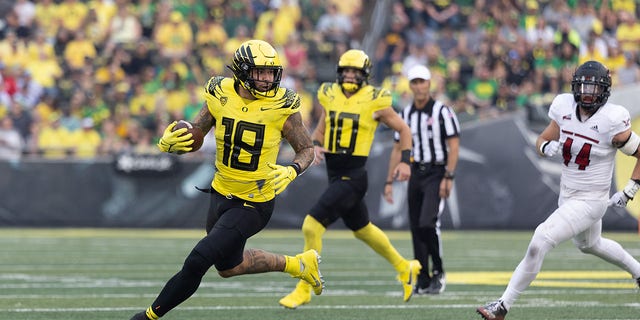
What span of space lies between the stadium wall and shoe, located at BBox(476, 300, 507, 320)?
9294mm

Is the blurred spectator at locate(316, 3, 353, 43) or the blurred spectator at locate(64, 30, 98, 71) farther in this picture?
the blurred spectator at locate(316, 3, 353, 43)

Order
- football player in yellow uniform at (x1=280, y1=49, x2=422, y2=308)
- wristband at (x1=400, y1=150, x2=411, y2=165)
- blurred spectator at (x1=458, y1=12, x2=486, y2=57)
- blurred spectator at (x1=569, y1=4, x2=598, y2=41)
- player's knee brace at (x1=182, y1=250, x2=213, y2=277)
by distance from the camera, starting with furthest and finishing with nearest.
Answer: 1. blurred spectator at (x1=458, y1=12, x2=486, y2=57)
2. blurred spectator at (x1=569, y1=4, x2=598, y2=41)
3. wristband at (x1=400, y1=150, x2=411, y2=165)
4. football player in yellow uniform at (x1=280, y1=49, x2=422, y2=308)
5. player's knee brace at (x1=182, y1=250, x2=213, y2=277)

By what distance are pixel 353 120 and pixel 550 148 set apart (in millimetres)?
1915

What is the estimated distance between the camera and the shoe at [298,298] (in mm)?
7941

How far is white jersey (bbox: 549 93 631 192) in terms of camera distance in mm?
7090

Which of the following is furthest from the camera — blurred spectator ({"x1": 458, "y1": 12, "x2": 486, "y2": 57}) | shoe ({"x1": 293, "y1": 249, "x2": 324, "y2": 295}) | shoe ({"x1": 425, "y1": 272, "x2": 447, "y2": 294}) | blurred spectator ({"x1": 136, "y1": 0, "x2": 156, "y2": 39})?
blurred spectator ({"x1": 136, "y1": 0, "x2": 156, "y2": 39})

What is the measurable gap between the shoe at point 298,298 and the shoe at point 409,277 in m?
0.78

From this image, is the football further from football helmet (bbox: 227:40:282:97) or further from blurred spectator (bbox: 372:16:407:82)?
blurred spectator (bbox: 372:16:407:82)

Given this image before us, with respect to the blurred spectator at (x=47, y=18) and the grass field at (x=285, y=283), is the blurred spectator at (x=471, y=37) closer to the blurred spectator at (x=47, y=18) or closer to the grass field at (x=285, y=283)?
the grass field at (x=285, y=283)

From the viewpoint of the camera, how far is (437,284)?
920 cm

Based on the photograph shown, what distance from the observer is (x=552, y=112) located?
732cm

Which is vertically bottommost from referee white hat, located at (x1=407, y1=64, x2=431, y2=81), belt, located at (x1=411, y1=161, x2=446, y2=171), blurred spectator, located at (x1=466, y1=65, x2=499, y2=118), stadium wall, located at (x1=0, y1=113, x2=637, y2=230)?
stadium wall, located at (x1=0, y1=113, x2=637, y2=230)

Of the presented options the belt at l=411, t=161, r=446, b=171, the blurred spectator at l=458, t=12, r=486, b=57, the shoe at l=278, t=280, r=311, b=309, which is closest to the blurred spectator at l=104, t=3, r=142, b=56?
the blurred spectator at l=458, t=12, r=486, b=57

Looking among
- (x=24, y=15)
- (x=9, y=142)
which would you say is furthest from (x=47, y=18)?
(x=9, y=142)
